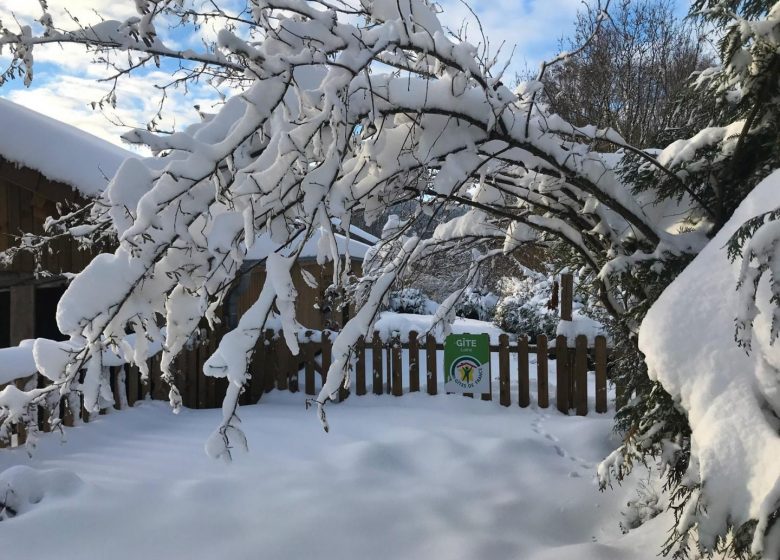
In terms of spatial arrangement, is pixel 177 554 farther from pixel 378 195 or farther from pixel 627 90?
pixel 627 90

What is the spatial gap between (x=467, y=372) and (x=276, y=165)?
17.8 feet

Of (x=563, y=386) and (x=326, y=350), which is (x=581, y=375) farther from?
(x=326, y=350)

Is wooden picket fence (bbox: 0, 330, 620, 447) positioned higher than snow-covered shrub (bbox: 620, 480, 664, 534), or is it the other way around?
wooden picket fence (bbox: 0, 330, 620, 447)

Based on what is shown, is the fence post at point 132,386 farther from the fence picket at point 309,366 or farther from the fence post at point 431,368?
the fence post at point 431,368

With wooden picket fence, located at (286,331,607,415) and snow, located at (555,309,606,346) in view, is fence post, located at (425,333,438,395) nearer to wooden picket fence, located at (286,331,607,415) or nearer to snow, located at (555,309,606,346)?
wooden picket fence, located at (286,331,607,415)

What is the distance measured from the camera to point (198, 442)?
16.9 feet

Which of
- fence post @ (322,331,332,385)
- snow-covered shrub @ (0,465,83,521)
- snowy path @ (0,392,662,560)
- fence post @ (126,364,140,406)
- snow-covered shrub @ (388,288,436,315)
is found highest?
snow-covered shrub @ (388,288,436,315)

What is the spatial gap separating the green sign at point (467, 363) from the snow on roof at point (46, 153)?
14.5ft

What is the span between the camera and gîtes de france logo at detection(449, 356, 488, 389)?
6996 mm

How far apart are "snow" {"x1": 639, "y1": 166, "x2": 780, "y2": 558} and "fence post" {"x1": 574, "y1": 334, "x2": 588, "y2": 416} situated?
474cm

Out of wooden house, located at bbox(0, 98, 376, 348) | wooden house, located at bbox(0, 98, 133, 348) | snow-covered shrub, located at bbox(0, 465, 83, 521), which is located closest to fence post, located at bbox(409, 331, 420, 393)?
wooden house, located at bbox(0, 98, 376, 348)

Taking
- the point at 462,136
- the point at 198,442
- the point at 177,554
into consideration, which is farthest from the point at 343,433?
the point at 462,136

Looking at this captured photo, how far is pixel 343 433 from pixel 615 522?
8.53ft

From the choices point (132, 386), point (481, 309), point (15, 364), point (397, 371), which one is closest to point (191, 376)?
point (132, 386)
